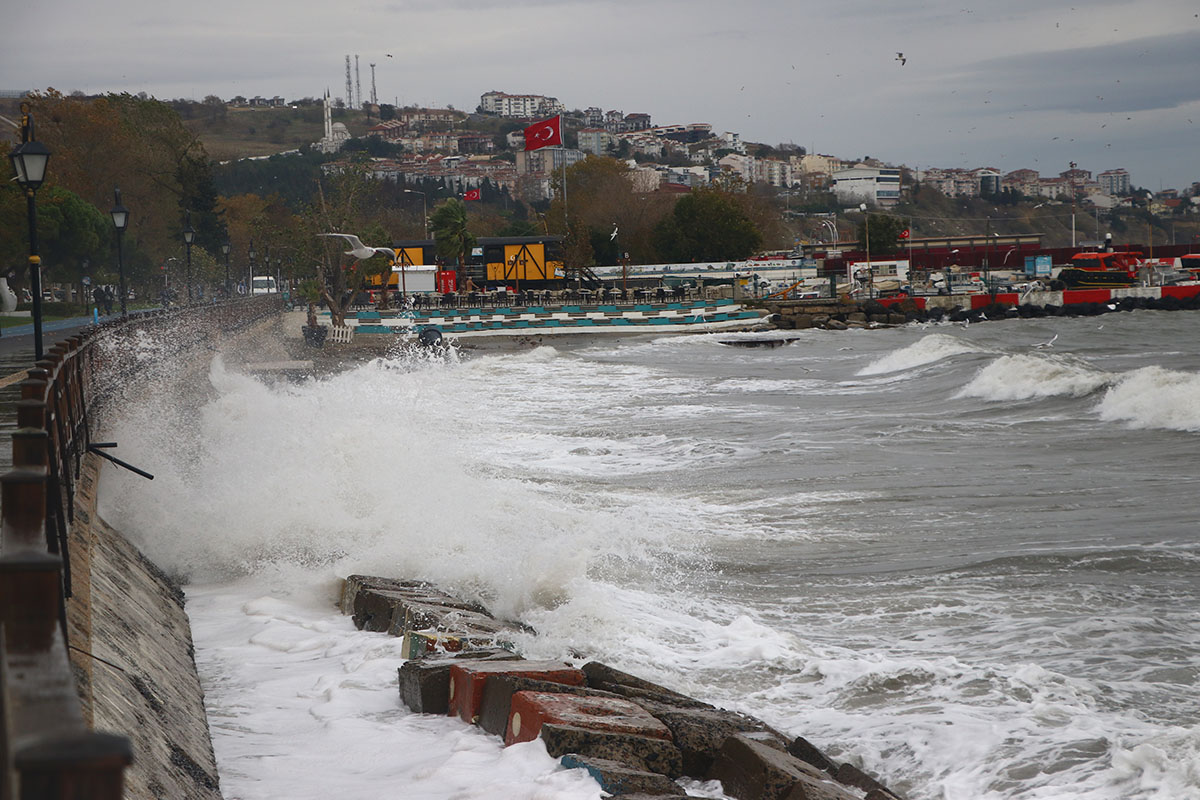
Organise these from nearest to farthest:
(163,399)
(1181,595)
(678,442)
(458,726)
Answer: (458,726) → (1181,595) → (163,399) → (678,442)

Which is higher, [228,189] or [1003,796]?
[228,189]

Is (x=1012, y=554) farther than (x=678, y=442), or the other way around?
(x=678, y=442)

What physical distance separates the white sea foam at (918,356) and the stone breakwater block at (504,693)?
30.7 meters

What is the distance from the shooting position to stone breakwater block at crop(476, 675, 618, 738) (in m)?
5.70

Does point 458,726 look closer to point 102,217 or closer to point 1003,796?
point 1003,796

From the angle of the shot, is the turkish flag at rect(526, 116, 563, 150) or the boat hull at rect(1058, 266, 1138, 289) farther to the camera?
the turkish flag at rect(526, 116, 563, 150)

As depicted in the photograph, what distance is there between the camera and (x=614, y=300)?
67938mm

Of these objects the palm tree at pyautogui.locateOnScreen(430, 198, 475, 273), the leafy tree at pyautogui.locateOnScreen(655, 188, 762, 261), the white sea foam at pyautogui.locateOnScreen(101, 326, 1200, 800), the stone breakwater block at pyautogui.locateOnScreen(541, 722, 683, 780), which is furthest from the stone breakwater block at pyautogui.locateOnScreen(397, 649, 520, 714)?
the leafy tree at pyautogui.locateOnScreen(655, 188, 762, 261)

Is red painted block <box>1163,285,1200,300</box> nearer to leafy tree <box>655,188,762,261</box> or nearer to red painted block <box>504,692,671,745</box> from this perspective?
leafy tree <box>655,188,762,261</box>

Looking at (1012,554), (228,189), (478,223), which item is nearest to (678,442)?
(1012,554)

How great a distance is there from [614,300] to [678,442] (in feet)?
159

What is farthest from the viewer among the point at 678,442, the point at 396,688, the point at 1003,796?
the point at 678,442

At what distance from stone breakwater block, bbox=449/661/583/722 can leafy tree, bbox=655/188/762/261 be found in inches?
3159

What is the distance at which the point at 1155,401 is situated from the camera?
20.5 meters
